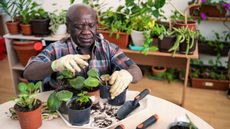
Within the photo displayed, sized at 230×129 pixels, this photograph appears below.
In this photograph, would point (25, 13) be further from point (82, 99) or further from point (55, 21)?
point (82, 99)

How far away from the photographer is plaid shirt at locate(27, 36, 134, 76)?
142 cm

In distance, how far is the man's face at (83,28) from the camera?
4.17ft

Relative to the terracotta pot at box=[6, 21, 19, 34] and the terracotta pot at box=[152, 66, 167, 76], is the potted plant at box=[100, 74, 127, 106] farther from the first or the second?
the terracotta pot at box=[152, 66, 167, 76]

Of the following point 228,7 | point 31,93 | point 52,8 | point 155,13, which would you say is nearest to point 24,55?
point 52,8

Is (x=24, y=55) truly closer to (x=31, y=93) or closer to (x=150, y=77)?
(x=150, y=77)

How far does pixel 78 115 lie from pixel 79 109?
0.02m

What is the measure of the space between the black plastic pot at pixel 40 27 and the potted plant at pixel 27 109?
5.31 feet

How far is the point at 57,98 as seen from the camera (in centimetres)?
96

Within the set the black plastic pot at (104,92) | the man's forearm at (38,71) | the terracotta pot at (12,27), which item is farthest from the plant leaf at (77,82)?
the terracotta pot at (12,27)

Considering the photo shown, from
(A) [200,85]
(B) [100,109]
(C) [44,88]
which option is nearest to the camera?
(B) [100,109]

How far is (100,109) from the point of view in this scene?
1054mm

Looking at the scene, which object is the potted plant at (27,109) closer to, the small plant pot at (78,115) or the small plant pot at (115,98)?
the small plant pot at (78,115)

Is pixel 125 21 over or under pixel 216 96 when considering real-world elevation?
over

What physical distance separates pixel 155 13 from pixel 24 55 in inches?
54.9
